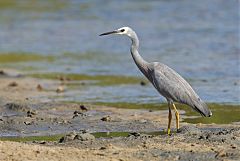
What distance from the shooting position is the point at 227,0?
28.3 m

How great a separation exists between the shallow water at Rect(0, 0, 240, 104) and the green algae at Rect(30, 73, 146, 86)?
0.36 meters

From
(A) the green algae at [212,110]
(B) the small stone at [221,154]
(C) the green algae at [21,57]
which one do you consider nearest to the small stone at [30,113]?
(A) the green algae at [212,110]

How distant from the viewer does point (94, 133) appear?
10.6m

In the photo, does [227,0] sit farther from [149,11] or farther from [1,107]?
[1,107]

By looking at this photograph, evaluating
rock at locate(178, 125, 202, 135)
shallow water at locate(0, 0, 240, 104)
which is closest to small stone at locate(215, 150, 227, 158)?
rock at locate(178, 125, 202, 135)

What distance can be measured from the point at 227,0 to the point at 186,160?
20.5m

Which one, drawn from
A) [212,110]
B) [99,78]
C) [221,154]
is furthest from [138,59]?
[99,78]

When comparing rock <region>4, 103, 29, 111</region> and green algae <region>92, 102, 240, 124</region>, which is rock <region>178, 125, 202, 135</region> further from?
rock <region>4, 103, 29, 111</region>

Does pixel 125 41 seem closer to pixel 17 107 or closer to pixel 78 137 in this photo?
pixel 17 107

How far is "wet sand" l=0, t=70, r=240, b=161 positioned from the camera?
8.59m

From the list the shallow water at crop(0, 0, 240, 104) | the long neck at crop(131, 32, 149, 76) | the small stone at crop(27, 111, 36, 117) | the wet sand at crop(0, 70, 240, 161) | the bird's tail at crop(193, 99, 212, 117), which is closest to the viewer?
the wet sand at crop(0, 70, 240, 161)

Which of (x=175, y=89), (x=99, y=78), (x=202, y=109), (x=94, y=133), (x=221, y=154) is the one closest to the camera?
(x=221, y=154)

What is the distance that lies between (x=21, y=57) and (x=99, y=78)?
4.49 metres

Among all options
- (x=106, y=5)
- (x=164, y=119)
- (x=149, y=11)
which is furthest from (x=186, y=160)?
(x=106, y=5)
